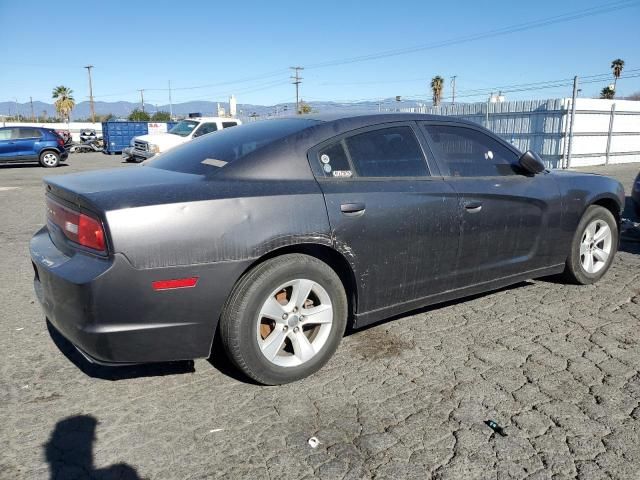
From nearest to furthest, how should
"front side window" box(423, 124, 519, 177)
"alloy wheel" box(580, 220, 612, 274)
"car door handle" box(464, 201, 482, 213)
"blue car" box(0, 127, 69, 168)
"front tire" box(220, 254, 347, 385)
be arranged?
"front tire" box(220, 254, 347, 385) < "car door handle" box(464, 201, 482, 213) < "front side window" box(423, 124, 519, 177) < "alloy wheel" box(580, 220, 612, 274) < "blue car" box(0, 127, 69, 168)

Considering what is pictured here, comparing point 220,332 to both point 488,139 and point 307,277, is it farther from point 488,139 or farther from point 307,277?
point 488,139

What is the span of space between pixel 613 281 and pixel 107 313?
4.54m

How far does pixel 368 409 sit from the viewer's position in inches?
110

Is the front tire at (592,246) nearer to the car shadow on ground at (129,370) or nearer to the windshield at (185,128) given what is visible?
the car shadow on ground at (129,370)

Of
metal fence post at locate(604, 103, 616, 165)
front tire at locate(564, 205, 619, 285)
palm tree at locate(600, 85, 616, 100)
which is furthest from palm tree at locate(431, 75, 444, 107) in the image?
front tire at locate(564, 205, 619, 285)

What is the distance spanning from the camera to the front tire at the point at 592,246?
4.57 metres

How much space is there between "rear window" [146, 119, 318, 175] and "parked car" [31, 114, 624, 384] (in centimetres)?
2

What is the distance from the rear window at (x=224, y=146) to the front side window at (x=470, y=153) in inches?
39.1

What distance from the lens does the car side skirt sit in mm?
3379

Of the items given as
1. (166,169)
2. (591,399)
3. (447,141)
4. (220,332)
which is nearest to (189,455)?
(220,332)

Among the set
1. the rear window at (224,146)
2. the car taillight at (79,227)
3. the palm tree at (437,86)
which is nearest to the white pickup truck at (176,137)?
the rear window at (224,146)

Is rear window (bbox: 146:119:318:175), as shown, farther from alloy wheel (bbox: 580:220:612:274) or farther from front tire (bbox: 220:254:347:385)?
alloy wheel (bbox: 580:220:612:274)

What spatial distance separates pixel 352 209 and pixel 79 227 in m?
1.51

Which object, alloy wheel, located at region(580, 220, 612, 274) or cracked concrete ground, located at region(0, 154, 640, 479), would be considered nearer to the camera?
cracked concrete ground, located at region(0, 154, 640, 479)
